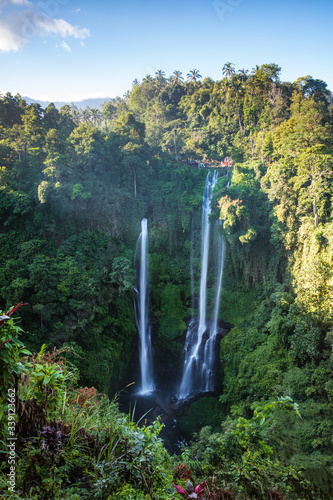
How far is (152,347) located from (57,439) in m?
14.9

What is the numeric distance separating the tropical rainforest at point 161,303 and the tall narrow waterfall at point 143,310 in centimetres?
53

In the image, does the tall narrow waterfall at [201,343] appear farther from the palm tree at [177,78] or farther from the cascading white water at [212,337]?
the palm tree at [177,78]

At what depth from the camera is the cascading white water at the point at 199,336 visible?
50.9 ft

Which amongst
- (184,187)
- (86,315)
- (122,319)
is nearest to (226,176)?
(184,187)

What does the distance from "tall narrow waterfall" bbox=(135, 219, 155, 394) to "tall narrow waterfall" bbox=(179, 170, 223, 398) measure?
2.18 metres

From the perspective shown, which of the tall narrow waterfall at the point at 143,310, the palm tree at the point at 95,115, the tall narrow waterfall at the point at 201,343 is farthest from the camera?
the palm tree at the point at 95,115

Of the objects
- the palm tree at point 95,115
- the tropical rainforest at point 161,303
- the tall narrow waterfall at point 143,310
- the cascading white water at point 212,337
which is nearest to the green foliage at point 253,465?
the tropical rainforest at point 161,303

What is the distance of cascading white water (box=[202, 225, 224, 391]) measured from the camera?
15.5 meters

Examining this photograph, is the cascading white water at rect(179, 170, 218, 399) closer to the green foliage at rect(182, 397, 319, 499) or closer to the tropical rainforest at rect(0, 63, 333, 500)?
the tropical rainforest at rect(0, 63, 333, 500)

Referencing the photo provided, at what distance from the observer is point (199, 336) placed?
55.9ft

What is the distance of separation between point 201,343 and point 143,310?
4.26 m

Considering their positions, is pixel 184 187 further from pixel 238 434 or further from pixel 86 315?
pixel 238 434

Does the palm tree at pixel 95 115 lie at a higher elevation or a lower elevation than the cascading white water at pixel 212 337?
higher

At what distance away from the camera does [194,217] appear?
20.5 metres
